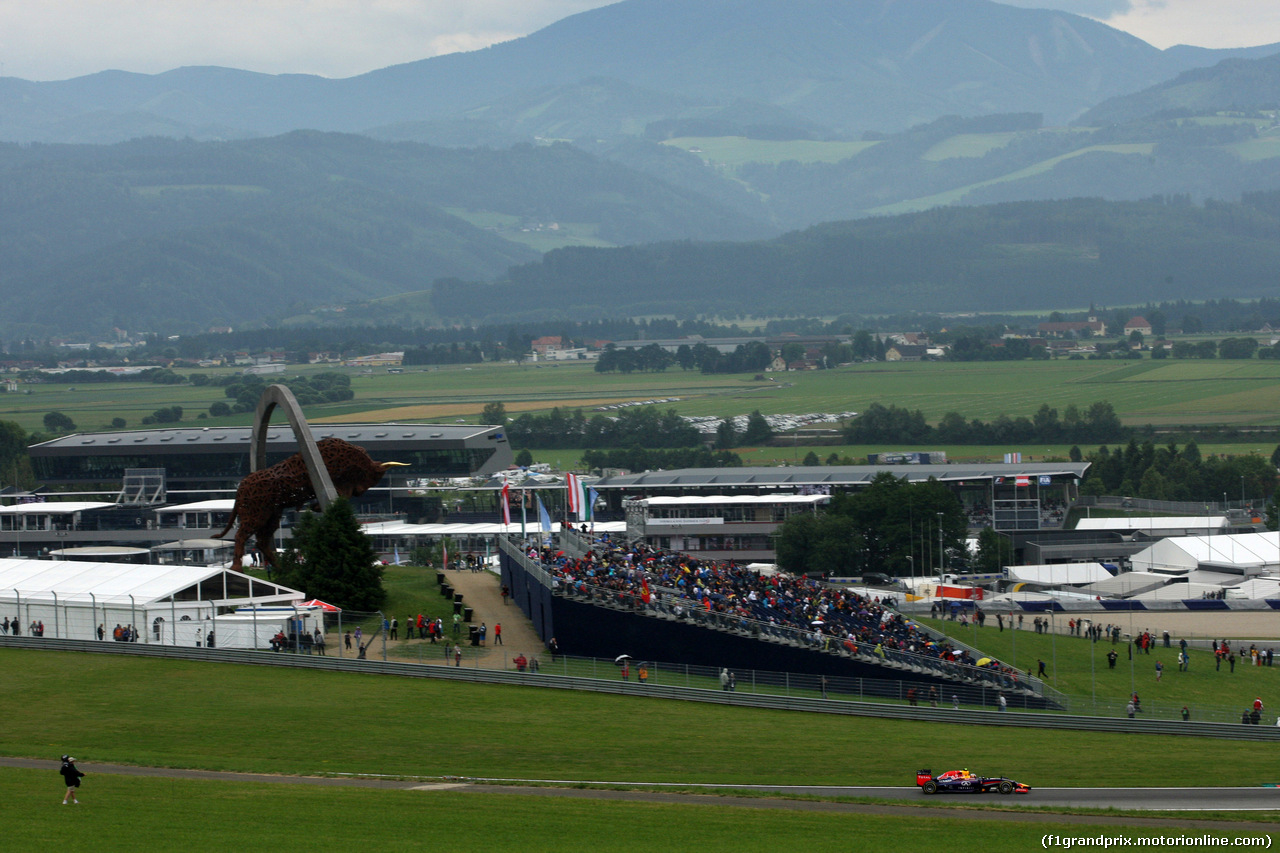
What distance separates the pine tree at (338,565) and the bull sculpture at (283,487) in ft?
9.19

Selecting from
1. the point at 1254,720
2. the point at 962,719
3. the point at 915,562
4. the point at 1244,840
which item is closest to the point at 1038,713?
the point at 962,719

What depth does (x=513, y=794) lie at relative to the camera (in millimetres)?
32188

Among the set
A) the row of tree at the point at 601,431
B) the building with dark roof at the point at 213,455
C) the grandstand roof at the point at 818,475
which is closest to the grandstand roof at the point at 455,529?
the grandstand roof at the point at 818,475

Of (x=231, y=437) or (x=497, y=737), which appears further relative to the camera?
(x=231, y=437)

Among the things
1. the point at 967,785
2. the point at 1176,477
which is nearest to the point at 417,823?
the point at 967,785

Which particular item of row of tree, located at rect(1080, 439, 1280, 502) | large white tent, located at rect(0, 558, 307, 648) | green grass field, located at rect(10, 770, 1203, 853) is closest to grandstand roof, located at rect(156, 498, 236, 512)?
large white tent, located at rect(0, 558, 307, 648)

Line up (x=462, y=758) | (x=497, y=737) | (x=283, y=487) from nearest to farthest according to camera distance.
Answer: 1. (x=462, y=758)
2. (x=497, y=737)
3. (x=283, y=487)

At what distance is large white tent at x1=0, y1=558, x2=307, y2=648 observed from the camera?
48.4 meters

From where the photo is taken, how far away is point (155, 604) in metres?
49.7

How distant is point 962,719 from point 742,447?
10965cm

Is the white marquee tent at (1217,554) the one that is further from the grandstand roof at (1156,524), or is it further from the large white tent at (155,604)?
the large white tent at (155,604)

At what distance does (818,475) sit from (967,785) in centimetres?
7222

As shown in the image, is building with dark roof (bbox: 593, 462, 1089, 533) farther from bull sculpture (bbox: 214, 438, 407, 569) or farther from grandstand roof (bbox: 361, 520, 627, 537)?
bull sculpture (bbox: 214, 438, 407, 569)

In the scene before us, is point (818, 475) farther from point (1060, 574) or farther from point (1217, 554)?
point (1217, 554)
